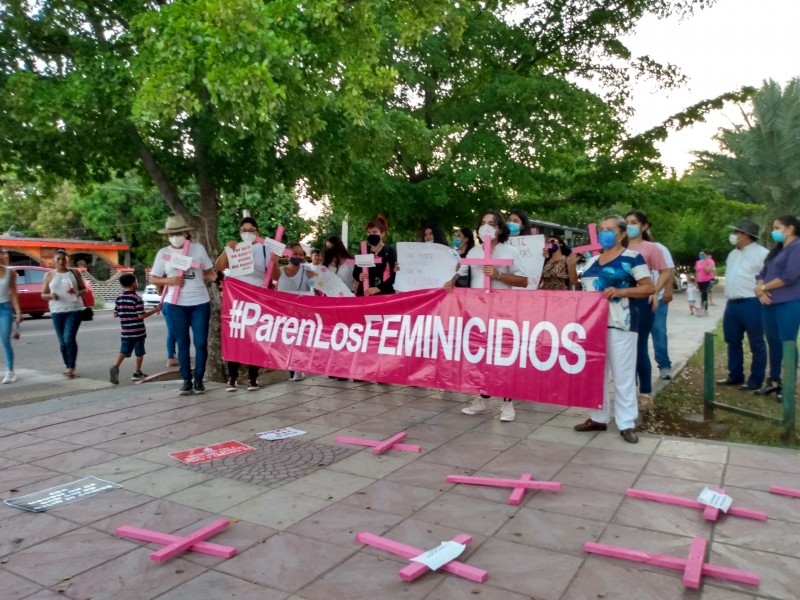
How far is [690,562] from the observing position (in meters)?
3.11

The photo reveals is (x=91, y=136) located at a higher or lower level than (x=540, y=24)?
lower

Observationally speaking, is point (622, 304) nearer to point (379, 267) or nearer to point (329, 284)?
point (379, 267)

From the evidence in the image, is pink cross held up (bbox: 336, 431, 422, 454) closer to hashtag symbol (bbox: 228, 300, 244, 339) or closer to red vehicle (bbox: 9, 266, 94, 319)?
hashtag symbol (bbox: 228, 300, 244, 339)

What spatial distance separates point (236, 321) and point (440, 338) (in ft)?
9.36

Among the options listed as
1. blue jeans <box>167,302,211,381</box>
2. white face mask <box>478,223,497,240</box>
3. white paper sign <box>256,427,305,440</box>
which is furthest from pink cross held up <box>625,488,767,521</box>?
blue jeans <box>167,302,211,381</box>

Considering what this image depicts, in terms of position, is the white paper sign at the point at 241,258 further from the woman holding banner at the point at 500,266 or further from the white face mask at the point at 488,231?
the white face mask at the point at 488,231

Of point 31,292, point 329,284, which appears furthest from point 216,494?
point 31,292

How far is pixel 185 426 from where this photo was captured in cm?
601

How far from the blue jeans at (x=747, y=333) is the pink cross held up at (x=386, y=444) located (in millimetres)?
4421

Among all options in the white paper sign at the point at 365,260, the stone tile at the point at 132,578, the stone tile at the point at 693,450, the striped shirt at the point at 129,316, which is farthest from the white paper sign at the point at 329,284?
the stone tile at the point at 132,578

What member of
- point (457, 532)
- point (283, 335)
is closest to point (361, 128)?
point (283, 335)

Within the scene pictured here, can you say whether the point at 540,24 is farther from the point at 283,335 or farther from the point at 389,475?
the point at 389,475

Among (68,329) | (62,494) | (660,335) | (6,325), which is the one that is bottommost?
(62,494)

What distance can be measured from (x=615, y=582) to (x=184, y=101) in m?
5.17
